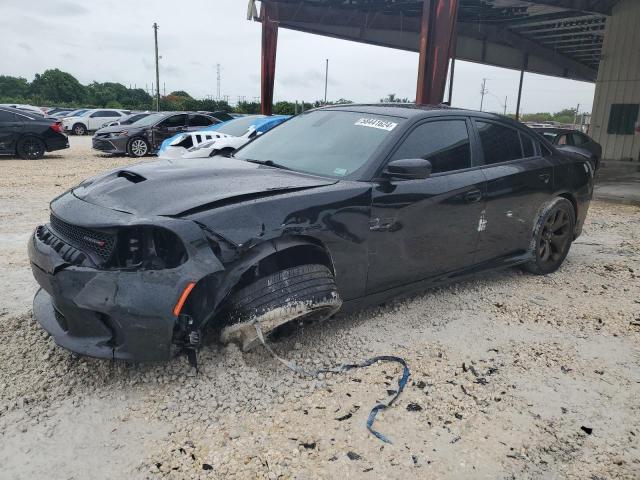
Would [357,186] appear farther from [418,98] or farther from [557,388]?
[418,98]

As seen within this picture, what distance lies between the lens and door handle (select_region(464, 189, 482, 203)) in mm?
3732

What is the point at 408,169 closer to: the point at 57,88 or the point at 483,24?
the point at 483,24

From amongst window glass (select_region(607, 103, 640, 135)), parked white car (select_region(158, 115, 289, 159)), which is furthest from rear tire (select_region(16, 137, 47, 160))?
window glass (select_region(607, 103, 640, 135))

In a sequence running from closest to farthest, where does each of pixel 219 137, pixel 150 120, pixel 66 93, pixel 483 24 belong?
pixel 219 137 → pixel 150 120 → pixel 483 24 → pixel 66 93

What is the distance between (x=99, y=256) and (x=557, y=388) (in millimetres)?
2527

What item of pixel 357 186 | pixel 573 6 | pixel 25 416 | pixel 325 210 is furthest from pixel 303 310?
pixel 573 6

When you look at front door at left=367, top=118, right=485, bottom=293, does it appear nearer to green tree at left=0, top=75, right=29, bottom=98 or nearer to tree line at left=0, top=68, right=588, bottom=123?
tree line at left=0, top=68, right=588, bottom=123

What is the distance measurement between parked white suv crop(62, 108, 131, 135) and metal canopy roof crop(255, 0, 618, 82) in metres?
13.4

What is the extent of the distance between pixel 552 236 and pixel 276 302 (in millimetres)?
3201

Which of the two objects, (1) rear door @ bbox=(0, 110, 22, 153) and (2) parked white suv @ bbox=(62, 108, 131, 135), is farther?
(2) parked white suv @ bbox=(62, 108, 131, 135)

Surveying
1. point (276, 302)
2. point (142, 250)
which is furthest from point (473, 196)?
point (142, 250)

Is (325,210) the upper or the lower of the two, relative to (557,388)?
upper

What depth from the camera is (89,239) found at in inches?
102

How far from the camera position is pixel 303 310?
2.74 meters
